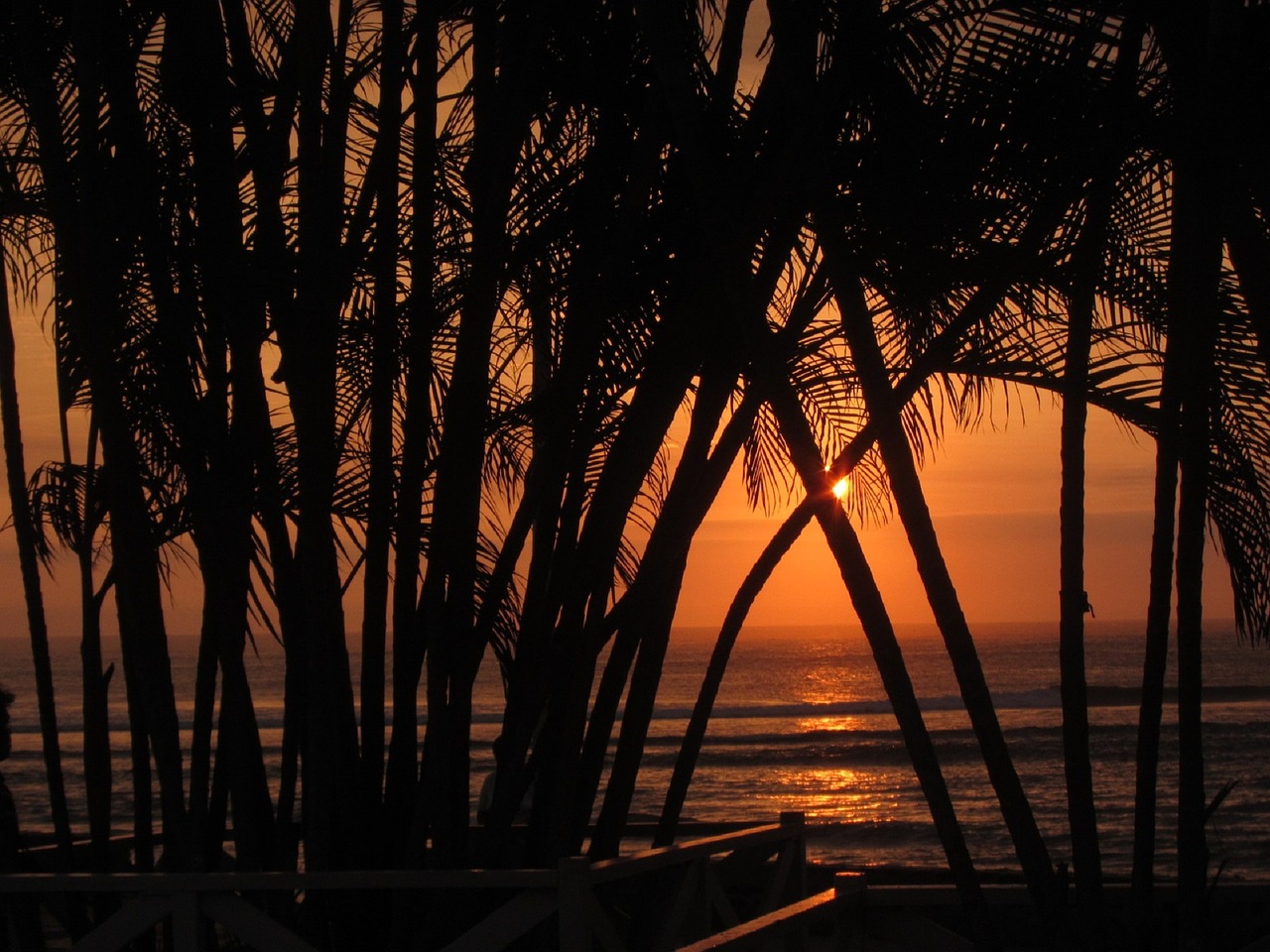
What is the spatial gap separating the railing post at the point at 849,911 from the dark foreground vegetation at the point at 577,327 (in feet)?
1.80

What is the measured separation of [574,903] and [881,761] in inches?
877

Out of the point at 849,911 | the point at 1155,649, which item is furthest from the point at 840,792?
the point at 1155,649

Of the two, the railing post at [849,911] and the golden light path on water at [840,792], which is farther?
the golden light path on water at [840,792]

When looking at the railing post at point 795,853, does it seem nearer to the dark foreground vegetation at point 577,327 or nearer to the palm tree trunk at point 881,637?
the dark foreground vegetation at point 577,327

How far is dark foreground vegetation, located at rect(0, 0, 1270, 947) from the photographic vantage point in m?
3.27

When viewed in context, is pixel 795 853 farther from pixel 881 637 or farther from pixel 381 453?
pixel 381 453

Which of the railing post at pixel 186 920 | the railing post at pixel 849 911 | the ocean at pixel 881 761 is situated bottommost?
the ocean at pixel 881 761

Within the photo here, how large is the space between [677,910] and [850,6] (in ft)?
7.36

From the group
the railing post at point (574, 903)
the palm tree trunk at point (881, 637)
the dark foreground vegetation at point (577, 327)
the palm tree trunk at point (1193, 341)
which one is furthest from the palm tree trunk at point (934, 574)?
the railing post at point (574, 903)

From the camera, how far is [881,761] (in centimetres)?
2403

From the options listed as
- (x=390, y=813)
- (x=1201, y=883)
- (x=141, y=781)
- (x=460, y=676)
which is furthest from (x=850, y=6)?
(x=141, y=781)

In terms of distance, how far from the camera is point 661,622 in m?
3.91

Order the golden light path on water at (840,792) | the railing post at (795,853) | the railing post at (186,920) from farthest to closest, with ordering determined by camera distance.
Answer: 1. the golden light path on water at (840,792)
2. the railing post at (795,853)
3. the railing post at (186,920)

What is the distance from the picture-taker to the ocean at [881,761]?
47.7 ft
